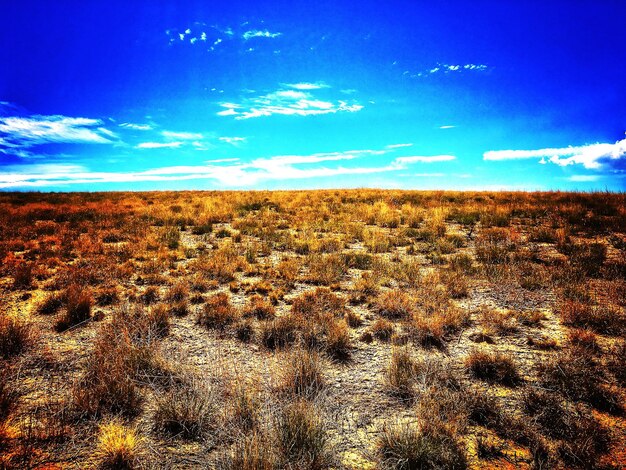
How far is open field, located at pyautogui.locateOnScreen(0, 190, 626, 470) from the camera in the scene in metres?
3.49

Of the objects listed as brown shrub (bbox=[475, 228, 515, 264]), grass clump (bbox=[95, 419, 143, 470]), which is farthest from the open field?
brown shrub (bbox=[475, 228, 515, 264])

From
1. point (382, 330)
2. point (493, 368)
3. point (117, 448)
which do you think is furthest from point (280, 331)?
point (493, 368)

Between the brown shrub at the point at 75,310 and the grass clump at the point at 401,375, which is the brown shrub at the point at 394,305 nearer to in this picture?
the grass clump at the point at 401,375

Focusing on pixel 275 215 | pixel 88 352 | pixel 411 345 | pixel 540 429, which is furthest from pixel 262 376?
pixel 275 215

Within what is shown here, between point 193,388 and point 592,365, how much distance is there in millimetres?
5458

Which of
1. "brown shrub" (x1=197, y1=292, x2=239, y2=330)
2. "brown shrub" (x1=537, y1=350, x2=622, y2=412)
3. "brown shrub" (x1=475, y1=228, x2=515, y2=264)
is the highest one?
"brown shrub" (x1=475, y1=228, x2=515, y2=264)

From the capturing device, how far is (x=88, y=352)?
17.6 ft

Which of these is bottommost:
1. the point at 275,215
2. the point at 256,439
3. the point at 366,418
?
the point at 366,418

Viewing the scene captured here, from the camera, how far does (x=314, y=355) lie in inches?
194

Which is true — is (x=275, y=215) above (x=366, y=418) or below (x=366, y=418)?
above

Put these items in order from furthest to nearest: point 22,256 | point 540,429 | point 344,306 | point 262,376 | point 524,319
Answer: point 22,256, point 344,306, point 524,319, point 262,376, point 540,429

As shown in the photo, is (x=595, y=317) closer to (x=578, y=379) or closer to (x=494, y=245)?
(x=578, y=379)

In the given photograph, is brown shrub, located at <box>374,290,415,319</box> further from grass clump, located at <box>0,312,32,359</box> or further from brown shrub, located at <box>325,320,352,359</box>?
grass clump, located at <box>0,312,32,359</box>

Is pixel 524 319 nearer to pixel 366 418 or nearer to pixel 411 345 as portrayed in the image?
pixel 411 345
